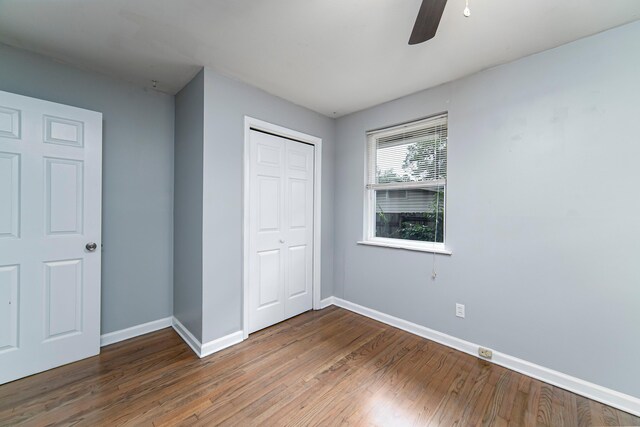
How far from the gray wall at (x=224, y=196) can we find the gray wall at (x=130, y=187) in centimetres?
78

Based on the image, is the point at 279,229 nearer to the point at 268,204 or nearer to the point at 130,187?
the point at 268,204

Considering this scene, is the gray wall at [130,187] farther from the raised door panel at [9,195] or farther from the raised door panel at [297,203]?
the raised door panel at [297,203]

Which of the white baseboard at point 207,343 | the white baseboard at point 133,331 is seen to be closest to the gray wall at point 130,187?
the white baseboard at point 133,331

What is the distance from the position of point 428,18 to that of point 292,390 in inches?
91.5

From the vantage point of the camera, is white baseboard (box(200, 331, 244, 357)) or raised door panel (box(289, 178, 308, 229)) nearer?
white baseboard (box(200, 331, 244, 357))

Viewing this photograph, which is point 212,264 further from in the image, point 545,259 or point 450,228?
point 545,259

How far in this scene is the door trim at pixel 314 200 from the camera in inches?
95.6

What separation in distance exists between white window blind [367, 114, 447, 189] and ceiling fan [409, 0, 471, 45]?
4.35 ft

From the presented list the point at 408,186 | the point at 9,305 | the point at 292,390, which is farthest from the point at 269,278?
the point at 9,305

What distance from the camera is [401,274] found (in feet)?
8.80

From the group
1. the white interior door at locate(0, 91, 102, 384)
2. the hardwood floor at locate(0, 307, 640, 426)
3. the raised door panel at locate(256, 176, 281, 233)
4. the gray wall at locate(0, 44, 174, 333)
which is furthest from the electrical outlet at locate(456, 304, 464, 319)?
the white interior door at locate(0, 91, 102, 384)

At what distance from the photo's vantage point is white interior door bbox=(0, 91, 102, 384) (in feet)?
5.90

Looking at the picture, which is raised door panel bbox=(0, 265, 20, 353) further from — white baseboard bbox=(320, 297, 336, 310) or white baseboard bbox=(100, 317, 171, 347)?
white baseboard bbox=(320, 297, 336, 310)

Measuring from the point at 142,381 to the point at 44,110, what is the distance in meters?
2.13
